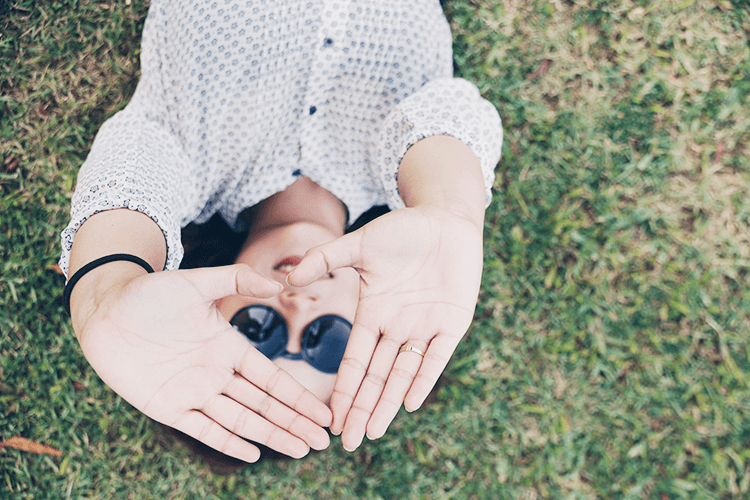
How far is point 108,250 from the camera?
4.74 ft

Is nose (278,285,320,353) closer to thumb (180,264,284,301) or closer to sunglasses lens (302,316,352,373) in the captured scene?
sunglasses lens (302,316,352,373)

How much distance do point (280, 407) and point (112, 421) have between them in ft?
5.37

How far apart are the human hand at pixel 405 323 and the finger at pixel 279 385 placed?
0.05m

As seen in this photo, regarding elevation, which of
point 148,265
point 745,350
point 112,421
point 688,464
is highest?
point 148,265

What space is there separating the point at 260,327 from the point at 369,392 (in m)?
0.52

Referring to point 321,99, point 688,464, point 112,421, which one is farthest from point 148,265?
point 688,464

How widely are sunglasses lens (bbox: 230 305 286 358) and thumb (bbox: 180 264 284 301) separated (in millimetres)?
471

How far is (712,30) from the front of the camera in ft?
9.01

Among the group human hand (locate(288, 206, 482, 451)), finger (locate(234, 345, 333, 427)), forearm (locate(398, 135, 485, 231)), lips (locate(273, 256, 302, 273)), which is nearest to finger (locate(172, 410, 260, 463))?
finger (locate(234, 345, 333, 427))

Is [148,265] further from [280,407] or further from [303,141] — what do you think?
[303,141]

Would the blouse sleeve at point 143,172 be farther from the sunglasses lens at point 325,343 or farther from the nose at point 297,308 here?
the sunglasses lens at point 325,343

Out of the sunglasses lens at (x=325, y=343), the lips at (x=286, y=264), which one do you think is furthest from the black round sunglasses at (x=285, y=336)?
the lips at (x=286, y=264)

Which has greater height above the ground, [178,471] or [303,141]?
[303,141]

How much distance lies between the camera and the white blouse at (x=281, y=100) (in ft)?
6.12
